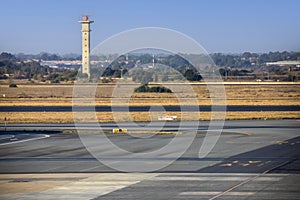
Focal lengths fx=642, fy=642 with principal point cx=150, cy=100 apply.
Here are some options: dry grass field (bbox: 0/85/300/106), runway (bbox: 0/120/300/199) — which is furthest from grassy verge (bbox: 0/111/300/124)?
dry grass field (bbox: 0/85/300/106)

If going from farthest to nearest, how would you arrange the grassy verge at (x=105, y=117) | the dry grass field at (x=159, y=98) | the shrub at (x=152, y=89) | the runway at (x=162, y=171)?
1. the shrub at (x=152, y=89)
2. the dry grass field at (x=159, y=98)
3. the grassy verge at (x=105, y=117)
4. the runway at (x=162, y=171)

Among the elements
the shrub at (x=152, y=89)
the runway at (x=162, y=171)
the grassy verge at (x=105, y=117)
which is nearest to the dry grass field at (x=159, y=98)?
the shrub at (x=152, y=89)

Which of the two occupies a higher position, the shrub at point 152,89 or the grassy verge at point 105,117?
the shrub at point 152,89

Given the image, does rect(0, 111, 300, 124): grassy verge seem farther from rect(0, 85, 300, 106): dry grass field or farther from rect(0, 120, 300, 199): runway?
rect(0, 85, 300, 106): dry grass field

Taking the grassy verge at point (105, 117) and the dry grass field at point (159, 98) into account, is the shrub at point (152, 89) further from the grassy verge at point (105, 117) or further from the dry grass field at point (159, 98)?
the grassy verge at point (105, 117)

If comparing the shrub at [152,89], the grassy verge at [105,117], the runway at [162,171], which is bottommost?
the grassy verge at [105,117]

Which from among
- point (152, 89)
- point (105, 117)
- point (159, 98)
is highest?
point (152, 89)

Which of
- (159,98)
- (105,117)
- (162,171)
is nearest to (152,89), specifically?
(159,98)

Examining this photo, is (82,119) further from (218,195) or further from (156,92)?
(156,92)

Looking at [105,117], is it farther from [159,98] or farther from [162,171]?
[159,98]
